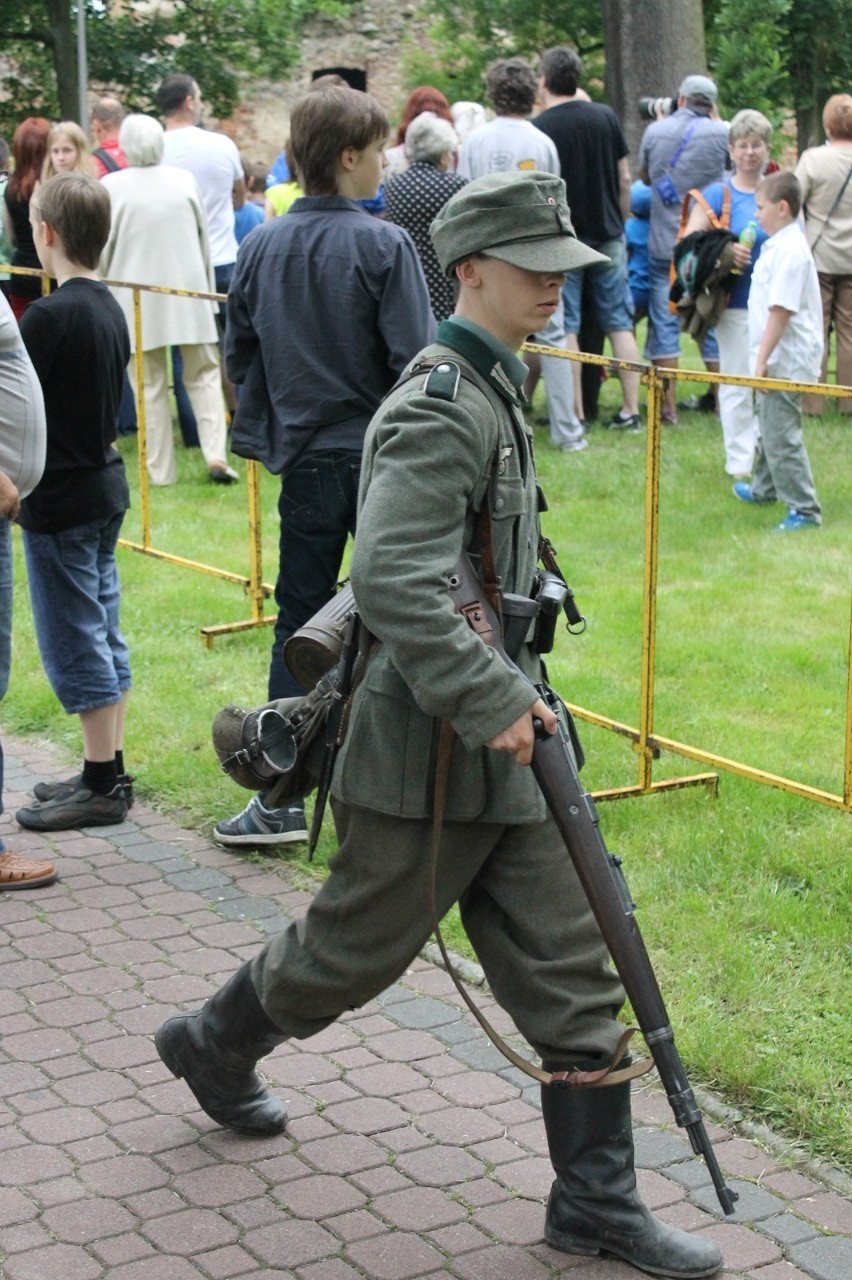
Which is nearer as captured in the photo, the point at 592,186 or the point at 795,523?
the point at 795,523

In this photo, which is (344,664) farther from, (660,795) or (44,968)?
(660,795)

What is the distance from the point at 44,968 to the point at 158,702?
2213mm

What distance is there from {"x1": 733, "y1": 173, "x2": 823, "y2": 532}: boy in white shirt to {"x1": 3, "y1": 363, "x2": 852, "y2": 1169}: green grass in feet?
0.67

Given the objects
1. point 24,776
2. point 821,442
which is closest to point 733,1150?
point 24,776

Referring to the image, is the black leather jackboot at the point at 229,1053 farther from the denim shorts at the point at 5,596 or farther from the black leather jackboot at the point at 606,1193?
the denim shorts at the point at 5,596

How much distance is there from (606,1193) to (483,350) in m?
1.55

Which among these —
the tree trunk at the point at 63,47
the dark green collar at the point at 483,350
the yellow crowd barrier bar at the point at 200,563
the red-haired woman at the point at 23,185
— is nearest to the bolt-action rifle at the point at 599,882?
the dark green collar at the point at 483,350

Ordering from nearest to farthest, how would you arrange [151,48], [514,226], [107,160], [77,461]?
[514,226] < [77,461] < [107,160] < [151,48]

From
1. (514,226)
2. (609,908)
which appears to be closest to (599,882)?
(609,908)

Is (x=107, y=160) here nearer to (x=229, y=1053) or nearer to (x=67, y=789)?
(x=67, y=789)

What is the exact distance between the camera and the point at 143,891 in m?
5.04

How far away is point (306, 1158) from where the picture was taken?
359 cm

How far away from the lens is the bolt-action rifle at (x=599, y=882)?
118 inches

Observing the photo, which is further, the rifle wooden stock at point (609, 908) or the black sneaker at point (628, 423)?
the black sneaker at point (628, 423)
